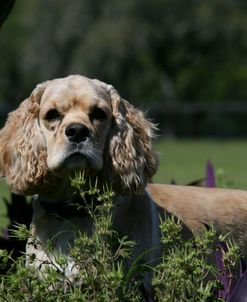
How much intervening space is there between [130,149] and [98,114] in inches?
10.4

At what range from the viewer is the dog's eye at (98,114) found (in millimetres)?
5703

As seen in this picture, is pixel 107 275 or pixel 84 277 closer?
pixel 107 275

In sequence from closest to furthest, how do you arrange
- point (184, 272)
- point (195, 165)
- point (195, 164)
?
point (184, 272)
point (195, 165)
point (195, 164)

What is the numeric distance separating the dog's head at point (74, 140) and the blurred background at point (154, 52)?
40.5 meters

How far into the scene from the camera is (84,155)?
17.9ft

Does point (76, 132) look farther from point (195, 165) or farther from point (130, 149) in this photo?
point (195, 165)

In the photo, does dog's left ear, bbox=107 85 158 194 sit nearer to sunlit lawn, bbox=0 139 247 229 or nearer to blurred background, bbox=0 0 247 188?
sunlit lawn, bbox=0 139 247 229

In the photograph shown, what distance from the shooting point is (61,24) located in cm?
5834

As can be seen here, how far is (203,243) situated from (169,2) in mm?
55681

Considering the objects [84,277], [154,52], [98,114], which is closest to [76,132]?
[98,114]

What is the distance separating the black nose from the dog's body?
43.0 inches

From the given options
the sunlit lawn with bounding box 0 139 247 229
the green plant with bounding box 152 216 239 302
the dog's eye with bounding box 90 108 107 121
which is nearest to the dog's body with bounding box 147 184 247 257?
the dog's eye with bounding box 90 108 107 121

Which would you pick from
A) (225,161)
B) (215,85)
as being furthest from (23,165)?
(215,85)

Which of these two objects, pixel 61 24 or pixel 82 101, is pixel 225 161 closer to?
pixel 82 101
